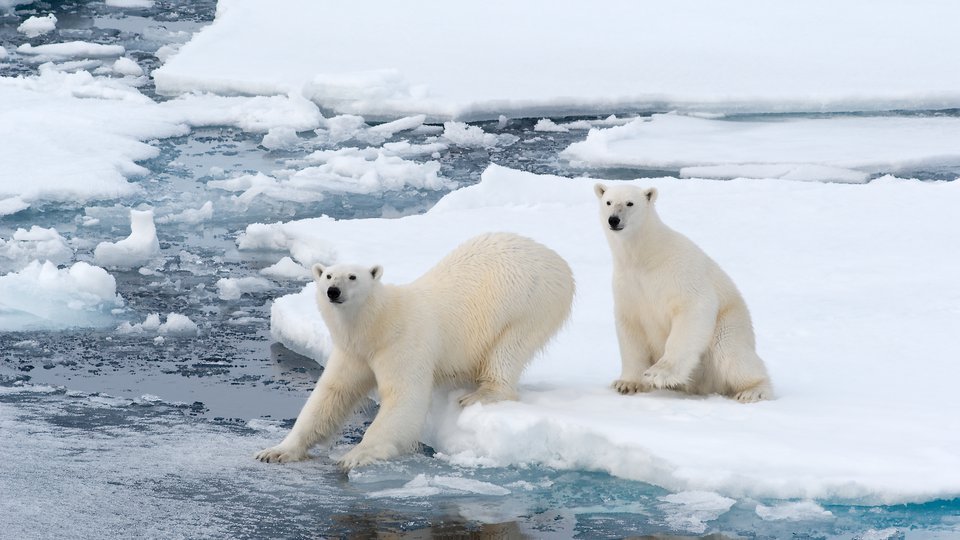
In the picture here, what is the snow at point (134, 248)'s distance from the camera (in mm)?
7914

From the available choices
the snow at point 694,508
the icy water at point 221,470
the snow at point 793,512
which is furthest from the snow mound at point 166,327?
the snow at point 793,512

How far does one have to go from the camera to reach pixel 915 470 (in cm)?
430

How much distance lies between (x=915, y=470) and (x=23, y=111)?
887 cm

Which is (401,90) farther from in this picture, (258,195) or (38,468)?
(38,468)

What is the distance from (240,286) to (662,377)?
3290 millimetres

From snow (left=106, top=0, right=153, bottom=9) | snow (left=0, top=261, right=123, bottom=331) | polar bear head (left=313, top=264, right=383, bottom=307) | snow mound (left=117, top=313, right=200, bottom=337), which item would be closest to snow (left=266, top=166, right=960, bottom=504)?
snow mound (left=117, top=313, right=200, bottom=337)

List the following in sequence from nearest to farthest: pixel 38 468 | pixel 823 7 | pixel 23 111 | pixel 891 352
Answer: pixel 38 468 < pixel 891 352 < pixel 23 111 < pixel 823 7

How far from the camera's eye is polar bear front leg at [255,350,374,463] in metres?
4.97

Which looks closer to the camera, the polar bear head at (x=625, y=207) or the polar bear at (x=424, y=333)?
the polar bear at (x=424, y=333)

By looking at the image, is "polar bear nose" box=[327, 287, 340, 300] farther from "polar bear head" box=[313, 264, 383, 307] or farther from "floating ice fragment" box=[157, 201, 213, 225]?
"floating ice fragment" box=[157, 201, 213, 225]

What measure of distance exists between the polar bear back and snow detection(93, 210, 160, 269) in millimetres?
3122

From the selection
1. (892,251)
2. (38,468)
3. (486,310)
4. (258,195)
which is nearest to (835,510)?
(486,310)

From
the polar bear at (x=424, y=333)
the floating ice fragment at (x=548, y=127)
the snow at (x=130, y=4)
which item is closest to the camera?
the polar bear at (x=424, y=333)

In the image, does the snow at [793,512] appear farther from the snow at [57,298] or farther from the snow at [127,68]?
the snow at [127,68]
